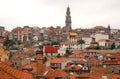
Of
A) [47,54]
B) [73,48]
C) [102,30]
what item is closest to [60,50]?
[47,54]

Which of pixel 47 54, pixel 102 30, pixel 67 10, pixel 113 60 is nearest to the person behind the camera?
pixel 113 60

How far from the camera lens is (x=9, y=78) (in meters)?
8.25

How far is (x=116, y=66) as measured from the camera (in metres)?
57.7

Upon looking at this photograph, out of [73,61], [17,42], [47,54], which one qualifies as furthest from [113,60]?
[17,42]

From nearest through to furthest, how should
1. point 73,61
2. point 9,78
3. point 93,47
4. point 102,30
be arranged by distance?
point 9,78
point 73,61
point 93,47
point 102,30

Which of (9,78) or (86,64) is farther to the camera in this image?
(86,64)

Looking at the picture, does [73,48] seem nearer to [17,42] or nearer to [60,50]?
[60,50]

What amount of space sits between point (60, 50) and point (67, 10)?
109 ft

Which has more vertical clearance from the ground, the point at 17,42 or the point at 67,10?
the point at 67,10

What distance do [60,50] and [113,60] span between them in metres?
24.9

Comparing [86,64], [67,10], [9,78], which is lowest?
[86,64]

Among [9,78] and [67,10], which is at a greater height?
[67,10]

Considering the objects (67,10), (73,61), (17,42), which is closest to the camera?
(73,61)

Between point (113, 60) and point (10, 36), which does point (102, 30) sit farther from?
point (113, 60)
